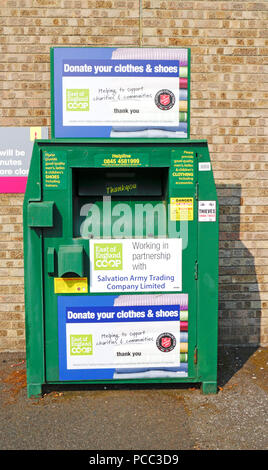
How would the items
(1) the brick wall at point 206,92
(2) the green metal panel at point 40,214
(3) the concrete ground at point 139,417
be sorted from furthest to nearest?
1. (1) the brick wall at point 206,92
2. (2) the green metal panel at point 40,214
3. (3) the concrete ground at point 139,417

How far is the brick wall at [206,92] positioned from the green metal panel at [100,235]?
126cm

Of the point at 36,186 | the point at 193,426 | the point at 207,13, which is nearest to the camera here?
the point at 193,426

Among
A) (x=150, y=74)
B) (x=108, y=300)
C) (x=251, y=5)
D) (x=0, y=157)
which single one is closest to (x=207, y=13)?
(x=251, y=5)

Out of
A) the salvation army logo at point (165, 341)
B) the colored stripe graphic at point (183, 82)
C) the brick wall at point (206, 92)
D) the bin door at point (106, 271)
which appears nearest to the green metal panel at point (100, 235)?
the bin door at point (106, 271)

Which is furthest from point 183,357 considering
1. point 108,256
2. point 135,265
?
point 108,256

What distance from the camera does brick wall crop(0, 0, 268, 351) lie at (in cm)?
421

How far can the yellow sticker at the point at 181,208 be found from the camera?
313 cm

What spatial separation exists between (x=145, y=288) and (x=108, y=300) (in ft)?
1.01

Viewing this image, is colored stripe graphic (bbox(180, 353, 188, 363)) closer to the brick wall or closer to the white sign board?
the white sign board

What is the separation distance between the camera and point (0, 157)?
14.0 ft

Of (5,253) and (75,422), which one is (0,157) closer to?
(5,253)

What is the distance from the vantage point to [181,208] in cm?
314

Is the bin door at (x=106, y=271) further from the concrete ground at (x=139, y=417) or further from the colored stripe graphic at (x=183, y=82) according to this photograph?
the colored stripe graphic at (x=183, y=82)

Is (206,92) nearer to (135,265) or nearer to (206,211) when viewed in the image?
(206,211)
